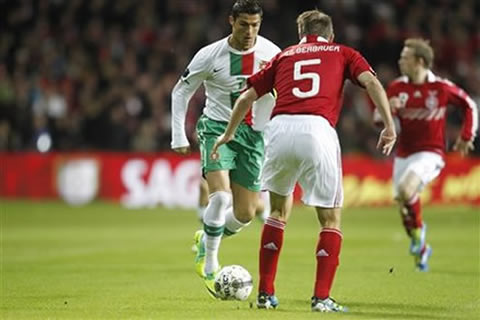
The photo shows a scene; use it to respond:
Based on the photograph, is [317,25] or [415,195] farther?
[415,195]

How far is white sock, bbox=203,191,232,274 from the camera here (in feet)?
34.2

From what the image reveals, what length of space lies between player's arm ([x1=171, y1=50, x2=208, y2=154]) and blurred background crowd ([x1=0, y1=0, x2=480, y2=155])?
1313 cm

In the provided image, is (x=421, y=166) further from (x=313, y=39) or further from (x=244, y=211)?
(x=313, y=39)

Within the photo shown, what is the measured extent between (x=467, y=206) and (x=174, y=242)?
949cm

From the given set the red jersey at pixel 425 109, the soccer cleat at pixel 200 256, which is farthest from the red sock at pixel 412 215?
the soccer cleat at pixel 200 256

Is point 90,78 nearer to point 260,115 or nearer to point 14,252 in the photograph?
point 14,252

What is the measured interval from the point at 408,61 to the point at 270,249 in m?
5.18

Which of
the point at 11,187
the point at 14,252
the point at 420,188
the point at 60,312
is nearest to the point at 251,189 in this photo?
the point at 60,312

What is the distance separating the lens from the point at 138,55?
27188 millimetres

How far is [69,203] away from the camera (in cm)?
2553

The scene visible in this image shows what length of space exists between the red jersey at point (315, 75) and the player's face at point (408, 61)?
472cm

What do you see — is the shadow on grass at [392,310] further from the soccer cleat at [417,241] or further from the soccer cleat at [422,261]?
the soccer cleat at [417,241]

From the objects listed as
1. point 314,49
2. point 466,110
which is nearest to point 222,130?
point 314,49

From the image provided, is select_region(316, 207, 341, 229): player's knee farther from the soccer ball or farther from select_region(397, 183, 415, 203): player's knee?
select_region(397, 183, 415, 203): player's knee
